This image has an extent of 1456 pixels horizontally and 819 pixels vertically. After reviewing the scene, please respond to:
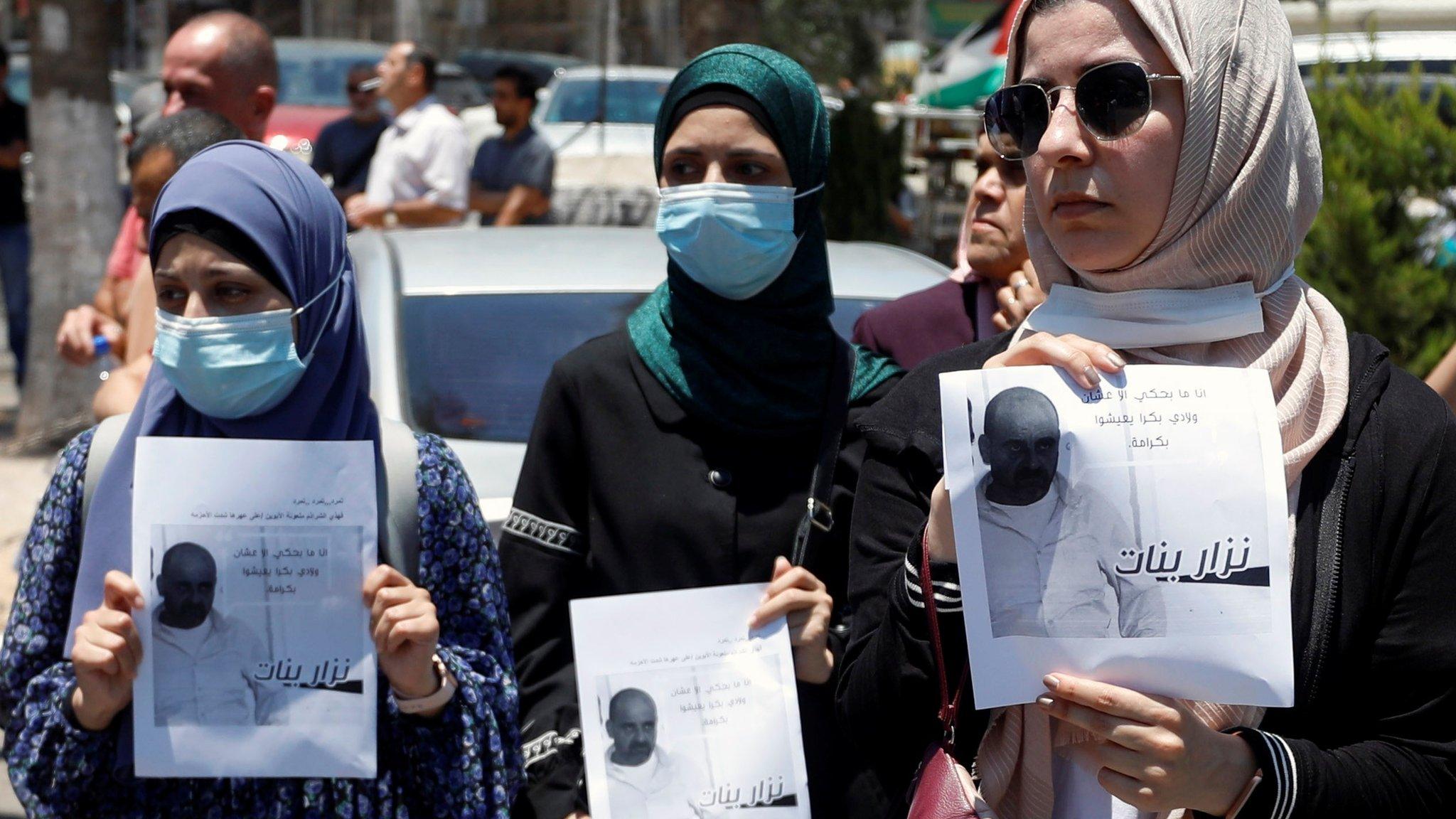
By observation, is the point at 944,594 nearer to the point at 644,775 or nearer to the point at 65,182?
the point at 644,775

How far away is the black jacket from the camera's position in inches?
68.3

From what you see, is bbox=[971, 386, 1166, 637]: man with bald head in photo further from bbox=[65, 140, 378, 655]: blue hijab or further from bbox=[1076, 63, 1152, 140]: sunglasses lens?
bbox=[65, 140, 378, 655]: blue hijab

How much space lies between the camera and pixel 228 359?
2246 mm

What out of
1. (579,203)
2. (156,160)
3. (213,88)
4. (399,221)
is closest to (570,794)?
(156,160)

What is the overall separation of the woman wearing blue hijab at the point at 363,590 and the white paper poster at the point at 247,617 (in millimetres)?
43

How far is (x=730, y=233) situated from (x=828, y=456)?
1.40ft

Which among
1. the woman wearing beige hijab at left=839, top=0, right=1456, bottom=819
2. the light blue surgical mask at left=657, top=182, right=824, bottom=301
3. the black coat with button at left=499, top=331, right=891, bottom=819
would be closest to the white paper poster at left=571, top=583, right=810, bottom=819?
the black coat with button at left=499, top=331, right=891, bottom=819

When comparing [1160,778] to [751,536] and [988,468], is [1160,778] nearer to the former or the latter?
[988,468]

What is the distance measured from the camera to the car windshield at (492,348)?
3.79 metres

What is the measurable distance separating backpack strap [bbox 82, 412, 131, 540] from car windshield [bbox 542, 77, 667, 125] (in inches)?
464

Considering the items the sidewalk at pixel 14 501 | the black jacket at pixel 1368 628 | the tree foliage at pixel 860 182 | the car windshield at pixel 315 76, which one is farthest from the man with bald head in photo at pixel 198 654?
the car windshield at pixel 315 76

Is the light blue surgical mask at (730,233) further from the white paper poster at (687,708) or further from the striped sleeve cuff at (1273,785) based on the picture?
the striped sleeve cuff at (1273,785)

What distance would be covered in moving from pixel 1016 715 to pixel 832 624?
2.19 feet

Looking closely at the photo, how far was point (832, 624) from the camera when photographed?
8.25 ft
